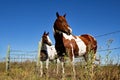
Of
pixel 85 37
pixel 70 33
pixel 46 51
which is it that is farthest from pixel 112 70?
pixel 46 51

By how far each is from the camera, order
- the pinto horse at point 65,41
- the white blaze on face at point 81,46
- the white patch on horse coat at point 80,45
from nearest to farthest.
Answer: the pinto horse at point 65,41
the white patch on horse coat at point 80,45
the white blaze on face at point 81,46

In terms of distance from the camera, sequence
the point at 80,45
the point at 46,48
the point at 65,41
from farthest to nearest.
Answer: the point at 46,48
the point at 80,45
the point at 65,41

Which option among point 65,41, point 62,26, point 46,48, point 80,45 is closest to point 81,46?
point 80,45

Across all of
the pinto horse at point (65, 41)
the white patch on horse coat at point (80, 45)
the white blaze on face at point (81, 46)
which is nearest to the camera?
the pinto horse at point (65, 41)

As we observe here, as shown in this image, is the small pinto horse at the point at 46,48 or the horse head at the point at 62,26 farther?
the small pinto horse at the point at 46,48

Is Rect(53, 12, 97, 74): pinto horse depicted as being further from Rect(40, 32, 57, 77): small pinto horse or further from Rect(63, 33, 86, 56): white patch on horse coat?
Rect(40, 32, 57, 77): small pinto horse

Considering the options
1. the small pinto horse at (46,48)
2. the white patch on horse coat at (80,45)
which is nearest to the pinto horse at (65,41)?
the white patch on horse coat at (80,45)

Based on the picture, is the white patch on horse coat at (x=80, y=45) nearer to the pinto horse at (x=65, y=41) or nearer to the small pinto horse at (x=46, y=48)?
A: the pinto horse at (x=65, y=41)

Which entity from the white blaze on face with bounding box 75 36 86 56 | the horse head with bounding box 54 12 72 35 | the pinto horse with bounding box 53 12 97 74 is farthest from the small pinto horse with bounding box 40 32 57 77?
the horse head with bounding box 54 12 72 35

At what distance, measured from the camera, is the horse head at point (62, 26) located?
1161 centimetres

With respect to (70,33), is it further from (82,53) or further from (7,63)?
(7,63)

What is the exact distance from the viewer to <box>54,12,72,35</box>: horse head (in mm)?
11606

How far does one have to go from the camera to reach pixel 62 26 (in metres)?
11.8

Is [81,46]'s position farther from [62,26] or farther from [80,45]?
[62,26]
